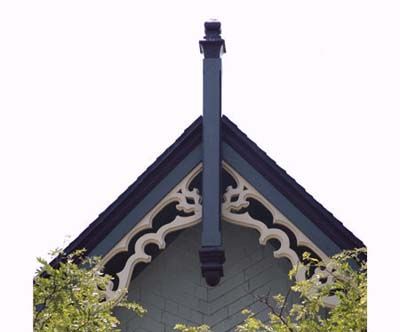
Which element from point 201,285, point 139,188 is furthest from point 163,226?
point 201,285

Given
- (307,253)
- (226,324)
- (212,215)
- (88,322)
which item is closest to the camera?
(88,322)

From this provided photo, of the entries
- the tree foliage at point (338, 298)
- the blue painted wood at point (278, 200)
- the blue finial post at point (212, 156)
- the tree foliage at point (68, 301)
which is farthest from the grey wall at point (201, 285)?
the tree foliage at point (68, 301)

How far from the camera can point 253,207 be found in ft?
35.8

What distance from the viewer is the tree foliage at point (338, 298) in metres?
8.66

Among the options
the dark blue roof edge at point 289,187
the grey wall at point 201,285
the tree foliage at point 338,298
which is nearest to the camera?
the tree foliage at point 338,298

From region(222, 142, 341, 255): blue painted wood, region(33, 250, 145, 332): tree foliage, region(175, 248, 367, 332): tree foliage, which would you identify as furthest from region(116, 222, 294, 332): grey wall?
region(33, 250, 145, 332): tree foliage

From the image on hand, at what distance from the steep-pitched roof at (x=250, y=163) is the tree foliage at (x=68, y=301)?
893 millimetres

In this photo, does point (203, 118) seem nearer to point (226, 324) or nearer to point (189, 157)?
point (189, 157)

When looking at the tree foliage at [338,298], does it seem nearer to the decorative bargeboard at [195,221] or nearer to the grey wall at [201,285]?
the decorative bargeboard at [195,221]

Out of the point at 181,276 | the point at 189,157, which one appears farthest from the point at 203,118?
the point at 181,276

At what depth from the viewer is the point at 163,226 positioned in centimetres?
1077

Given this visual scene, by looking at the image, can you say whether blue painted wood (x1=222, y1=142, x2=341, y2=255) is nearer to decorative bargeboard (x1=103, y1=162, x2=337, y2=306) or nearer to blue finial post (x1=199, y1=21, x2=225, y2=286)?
decorative bargeboard (x1=103, y1=162, x2=337, y2=306)

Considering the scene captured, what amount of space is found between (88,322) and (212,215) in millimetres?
2013

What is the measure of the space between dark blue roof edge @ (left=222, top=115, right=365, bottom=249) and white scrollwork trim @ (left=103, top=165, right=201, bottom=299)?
391 millimetres
